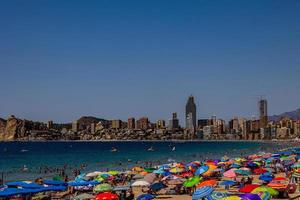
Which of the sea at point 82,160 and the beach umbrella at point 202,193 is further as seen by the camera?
the sea at point 82,160

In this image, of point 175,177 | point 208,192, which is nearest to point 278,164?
point 175,177

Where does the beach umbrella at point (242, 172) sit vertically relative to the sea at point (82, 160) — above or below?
above

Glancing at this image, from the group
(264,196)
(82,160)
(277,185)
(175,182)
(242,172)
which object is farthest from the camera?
(82,160)

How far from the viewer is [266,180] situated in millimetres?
34156

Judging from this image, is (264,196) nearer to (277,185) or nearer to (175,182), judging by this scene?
(277,185)

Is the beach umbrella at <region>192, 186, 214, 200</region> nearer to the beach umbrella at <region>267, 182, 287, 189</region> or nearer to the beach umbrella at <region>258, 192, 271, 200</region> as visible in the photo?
the beach umbrella at <region>258, 192, 271, 200</region>

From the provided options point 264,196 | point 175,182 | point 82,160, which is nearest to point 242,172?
point 175,182

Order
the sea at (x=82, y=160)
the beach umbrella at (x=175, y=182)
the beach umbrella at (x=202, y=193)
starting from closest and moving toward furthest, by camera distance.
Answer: the beach umbrella at (x=202, y=193)
the beach umbrella at (x=175, y=182)
the sea at (x=82, y=160)

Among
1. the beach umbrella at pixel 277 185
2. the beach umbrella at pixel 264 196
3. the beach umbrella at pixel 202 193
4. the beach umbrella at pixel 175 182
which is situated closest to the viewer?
the beach umbrella at pixel 264 196

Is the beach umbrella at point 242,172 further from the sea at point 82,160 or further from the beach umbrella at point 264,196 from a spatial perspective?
the sea at point 82,160

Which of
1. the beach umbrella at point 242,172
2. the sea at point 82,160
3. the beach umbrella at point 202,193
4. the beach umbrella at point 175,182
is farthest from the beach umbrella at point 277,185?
the sea at point 82,160

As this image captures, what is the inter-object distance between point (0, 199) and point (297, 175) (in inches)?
898

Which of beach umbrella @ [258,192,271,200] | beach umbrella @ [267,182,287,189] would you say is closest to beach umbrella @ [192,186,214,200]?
beach umbrella @ [258,192,271,200]

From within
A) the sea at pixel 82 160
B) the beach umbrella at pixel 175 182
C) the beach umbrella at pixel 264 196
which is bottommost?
the sea at pixel 82 160
